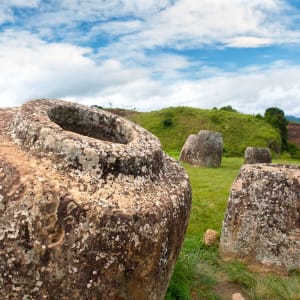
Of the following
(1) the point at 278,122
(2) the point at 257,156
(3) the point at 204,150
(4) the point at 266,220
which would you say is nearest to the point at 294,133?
(1) the point at 278,122

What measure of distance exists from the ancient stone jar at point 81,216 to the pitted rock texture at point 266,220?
5297mm

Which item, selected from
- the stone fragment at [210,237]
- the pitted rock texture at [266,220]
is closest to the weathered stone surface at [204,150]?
the stone fragment at [210,237]

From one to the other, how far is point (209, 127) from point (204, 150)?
19.5m

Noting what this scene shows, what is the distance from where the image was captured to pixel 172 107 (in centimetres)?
4956

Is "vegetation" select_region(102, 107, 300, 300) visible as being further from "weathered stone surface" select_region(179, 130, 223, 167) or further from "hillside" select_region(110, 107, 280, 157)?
"hillside" select_region(110, 107, 280, 157)

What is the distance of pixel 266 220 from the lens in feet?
35.5

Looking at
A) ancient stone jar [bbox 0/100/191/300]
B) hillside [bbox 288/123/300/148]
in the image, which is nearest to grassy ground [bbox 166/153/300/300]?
ancient stone jar [bbox 0/100/191/300]

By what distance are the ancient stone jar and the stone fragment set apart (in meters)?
6.17

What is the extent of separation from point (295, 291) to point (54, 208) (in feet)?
20.9

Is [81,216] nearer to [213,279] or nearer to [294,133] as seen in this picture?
[213,279]

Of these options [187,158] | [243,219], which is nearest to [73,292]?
[243,219]

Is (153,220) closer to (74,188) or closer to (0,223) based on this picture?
(74,188)

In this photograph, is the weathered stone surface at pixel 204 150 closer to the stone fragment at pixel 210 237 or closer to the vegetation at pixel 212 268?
the vegetation at pixel 212 268

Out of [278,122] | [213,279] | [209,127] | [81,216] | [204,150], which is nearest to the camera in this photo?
[81,216]
